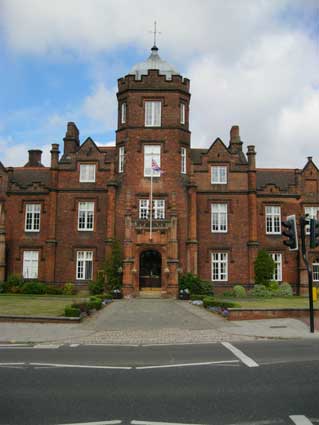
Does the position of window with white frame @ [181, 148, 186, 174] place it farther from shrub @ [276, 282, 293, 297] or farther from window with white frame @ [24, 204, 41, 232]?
window with white frame @ [24, 204, 41, 232]

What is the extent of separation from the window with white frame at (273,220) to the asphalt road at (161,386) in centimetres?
2698

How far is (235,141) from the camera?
44.0 meters

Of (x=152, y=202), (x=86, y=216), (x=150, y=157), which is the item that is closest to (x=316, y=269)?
(x=152, y=202)

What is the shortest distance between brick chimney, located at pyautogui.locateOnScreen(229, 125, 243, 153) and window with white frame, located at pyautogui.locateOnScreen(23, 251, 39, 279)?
20227mm

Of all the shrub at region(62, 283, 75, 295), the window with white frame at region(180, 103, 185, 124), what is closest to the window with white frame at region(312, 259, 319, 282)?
the window with white frame at region(180, 103, 185, 124)

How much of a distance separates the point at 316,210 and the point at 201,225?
33.9 ft

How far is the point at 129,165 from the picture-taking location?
3756 centimetres

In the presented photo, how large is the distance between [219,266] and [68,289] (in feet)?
40.2

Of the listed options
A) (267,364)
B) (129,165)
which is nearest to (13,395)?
(267,364)

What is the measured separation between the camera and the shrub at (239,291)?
116 ft

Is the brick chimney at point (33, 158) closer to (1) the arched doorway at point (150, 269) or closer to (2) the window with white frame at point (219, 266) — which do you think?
(1) the arched doorway at point (150, 269)

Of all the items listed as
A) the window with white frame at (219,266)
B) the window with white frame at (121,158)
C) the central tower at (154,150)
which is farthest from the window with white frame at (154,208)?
the window with white frame at (219,266)

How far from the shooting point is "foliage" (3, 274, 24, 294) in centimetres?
3681

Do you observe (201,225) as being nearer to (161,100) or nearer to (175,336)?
(161,100)
